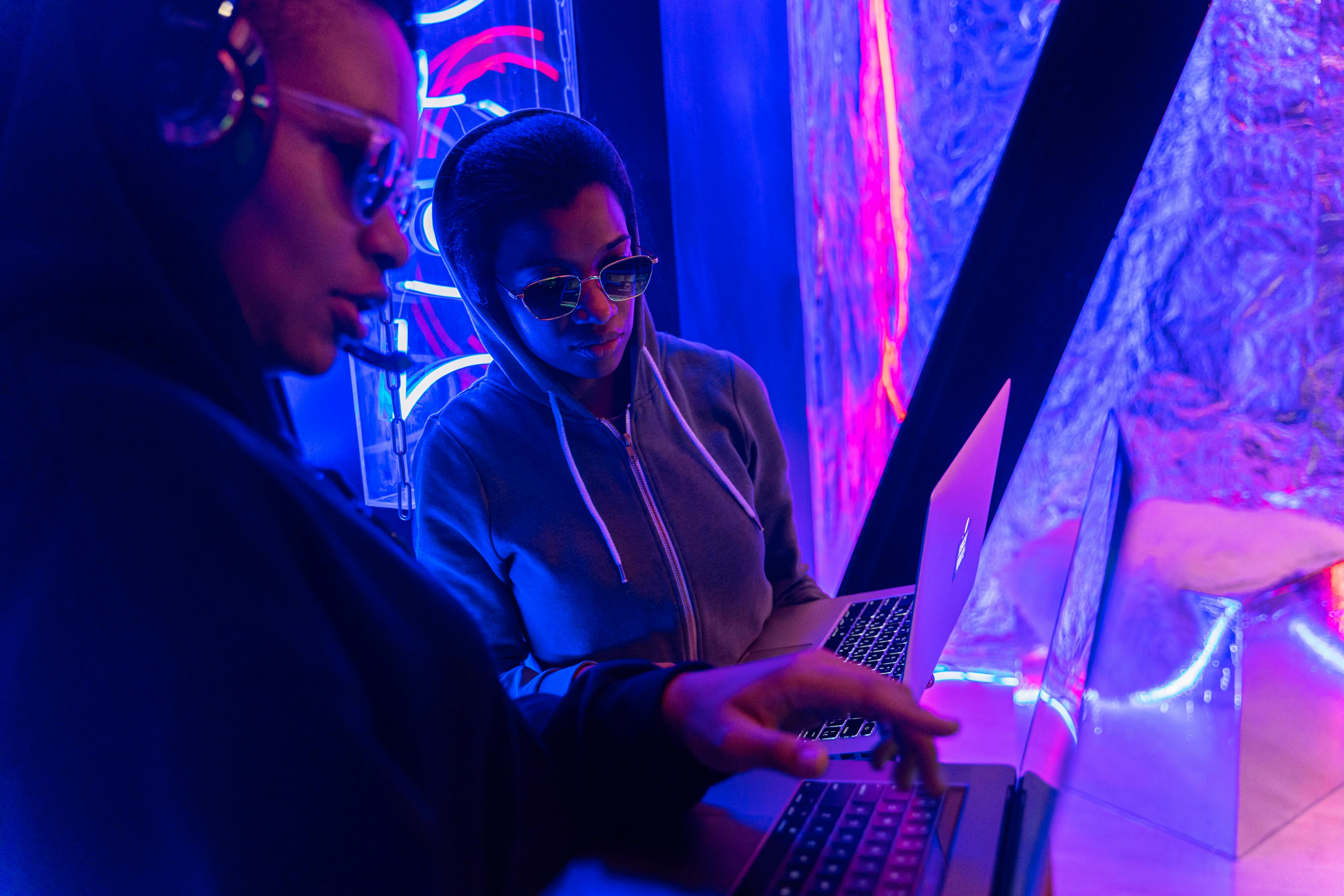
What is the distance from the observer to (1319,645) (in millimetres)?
625

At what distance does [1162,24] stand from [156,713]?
1.28 metres

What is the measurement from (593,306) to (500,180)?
0.59 feet

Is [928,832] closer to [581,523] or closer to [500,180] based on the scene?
[581,523]

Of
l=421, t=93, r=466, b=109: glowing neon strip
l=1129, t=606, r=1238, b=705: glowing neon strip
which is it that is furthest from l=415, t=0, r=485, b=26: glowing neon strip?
l=1129, t=606, r=1238, b=705: glowing neon strip

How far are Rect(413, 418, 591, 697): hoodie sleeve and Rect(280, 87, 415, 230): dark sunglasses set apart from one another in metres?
0.58

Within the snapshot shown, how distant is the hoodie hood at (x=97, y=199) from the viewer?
0.32 m

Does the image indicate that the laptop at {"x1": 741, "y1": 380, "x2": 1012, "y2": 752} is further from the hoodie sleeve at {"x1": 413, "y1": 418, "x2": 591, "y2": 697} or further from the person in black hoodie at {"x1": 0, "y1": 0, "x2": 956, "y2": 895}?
the hoodie sleeve at {"x1": 413, "y1": 418, "x2": 591, "y2": 697}

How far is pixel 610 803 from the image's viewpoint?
55 cm

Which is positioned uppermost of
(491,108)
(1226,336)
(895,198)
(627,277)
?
(491,108)

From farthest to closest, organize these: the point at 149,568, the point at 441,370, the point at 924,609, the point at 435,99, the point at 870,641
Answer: the point at 435,99, the point at 441,370, the point at 870,641, the point at 924,609, the point at 149,568

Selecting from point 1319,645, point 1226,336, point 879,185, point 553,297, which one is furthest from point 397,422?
point 879,185

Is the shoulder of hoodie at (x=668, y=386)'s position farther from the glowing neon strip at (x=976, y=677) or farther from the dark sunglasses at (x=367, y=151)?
the dark sunglasses at (x=367, y=151)

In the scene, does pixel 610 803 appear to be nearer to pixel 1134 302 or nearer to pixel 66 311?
pixel 66 311

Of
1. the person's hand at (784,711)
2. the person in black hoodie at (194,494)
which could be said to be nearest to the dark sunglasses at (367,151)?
the person in black hoodie at (194,494)
